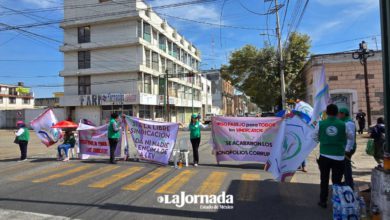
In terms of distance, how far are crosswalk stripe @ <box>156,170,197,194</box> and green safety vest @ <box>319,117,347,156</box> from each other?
131 inches

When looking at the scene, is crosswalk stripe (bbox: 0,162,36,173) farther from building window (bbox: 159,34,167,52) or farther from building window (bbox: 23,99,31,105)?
building window (bbox: 23,99,31,105)

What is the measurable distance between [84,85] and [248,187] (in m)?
40.2

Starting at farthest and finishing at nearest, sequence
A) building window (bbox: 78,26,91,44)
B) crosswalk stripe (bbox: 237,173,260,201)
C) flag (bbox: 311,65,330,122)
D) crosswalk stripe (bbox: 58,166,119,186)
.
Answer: building window (bbox: 78,26,91,44)
crosswalk stripe (bbox: 58,166,119,186)
flag (bbox: 311,65,330,122)
crosswalk stripe (bbox: 237,173,260,201)

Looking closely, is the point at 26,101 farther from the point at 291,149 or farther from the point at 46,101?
the point at 291,149

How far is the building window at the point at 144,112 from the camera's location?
1666 inches

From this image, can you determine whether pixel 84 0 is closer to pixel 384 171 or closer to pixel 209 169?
pixel 209 169

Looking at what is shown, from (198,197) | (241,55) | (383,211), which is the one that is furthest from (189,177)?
(241,55)

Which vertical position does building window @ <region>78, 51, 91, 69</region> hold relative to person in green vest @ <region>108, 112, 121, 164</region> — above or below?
above

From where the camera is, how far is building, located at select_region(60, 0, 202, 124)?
41.6 meters

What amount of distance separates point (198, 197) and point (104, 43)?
129 feet

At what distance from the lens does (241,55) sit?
4034cm

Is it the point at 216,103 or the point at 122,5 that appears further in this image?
the point at 216,103

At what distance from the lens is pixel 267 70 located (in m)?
38.2
